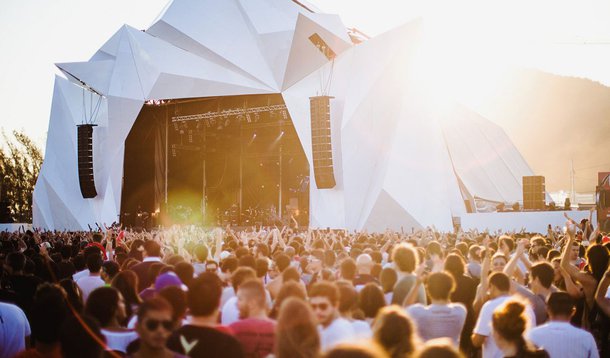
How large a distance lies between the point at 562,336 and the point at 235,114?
950 inches

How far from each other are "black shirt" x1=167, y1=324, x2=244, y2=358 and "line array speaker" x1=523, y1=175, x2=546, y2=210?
23460 mm

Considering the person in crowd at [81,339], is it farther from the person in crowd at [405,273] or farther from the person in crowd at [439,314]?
the person in crowd at [405,273]

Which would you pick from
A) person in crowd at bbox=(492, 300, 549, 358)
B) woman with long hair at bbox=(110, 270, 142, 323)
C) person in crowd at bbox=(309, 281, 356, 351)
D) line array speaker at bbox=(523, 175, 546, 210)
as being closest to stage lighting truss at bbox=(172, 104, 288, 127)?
line array speaker at bbox=(523, 175, 546, 210)

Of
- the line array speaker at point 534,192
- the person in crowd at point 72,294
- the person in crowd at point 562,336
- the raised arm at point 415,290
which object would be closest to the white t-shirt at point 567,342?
the person in crowd at point 562,336

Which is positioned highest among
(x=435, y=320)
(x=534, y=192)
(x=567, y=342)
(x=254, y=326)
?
(x=534, y=192)

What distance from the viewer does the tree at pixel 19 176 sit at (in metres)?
45.8

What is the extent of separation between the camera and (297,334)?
3.01 meters

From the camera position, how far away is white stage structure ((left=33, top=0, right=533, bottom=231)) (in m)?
23.3

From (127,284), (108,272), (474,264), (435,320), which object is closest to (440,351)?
(435,320)

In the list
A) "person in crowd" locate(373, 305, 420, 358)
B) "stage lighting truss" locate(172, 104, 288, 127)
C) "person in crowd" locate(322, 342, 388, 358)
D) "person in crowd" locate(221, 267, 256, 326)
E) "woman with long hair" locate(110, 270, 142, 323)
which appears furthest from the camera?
"stage lighting truss" locate(172, 104, 288, 127)

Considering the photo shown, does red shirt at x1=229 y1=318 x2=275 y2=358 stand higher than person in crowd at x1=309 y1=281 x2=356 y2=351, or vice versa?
person in crowd at x1=309 y1=281 x2=356 y2=351

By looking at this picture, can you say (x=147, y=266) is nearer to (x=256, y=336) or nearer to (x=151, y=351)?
(x=256, y=336)

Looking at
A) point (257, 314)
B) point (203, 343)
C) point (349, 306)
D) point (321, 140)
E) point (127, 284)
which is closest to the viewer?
point (203, 343)

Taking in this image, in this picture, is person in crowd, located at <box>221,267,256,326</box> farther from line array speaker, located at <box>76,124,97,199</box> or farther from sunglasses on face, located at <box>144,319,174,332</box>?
line array speaker, located at <box>76,124,97,199</box>
